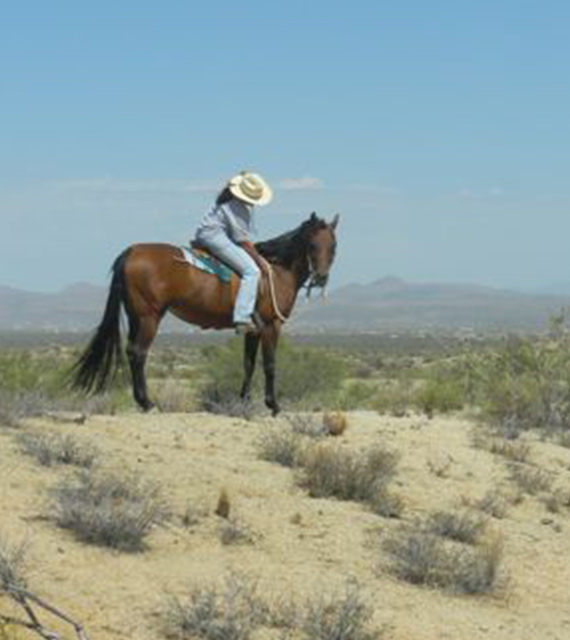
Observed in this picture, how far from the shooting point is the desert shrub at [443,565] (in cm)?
965

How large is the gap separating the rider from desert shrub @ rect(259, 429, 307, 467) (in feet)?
7.35

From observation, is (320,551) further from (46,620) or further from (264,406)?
(264,406)

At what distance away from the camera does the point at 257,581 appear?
28.3 feet

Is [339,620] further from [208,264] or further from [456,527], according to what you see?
[208,264]

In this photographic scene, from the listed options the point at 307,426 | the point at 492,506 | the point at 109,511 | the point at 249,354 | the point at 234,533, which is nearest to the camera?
the point at 109,511

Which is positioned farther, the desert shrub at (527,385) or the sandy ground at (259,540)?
the desert shrub at (527,385)

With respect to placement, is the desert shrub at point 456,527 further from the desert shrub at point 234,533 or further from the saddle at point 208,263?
the saddle at point 208,263

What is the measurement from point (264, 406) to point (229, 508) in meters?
5.65

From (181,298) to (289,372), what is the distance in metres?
9.69

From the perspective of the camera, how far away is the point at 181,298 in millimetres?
14812

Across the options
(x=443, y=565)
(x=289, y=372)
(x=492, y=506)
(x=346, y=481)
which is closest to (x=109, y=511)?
(x=443, y=565)

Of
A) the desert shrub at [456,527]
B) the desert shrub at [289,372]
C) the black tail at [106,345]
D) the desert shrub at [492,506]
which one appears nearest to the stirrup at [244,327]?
the black tail at [106,345]

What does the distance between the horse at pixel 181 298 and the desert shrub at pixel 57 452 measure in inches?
115

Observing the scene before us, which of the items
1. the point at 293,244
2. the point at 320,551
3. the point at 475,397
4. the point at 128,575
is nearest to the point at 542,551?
the point at 320,551
